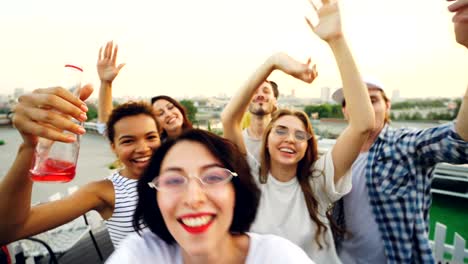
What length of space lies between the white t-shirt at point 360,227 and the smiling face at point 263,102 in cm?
137

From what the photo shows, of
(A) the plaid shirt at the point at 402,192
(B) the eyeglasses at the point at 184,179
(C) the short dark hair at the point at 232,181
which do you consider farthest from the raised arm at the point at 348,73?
(B) the eyeglasses at the point at 184,179

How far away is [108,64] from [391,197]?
2.31 meters

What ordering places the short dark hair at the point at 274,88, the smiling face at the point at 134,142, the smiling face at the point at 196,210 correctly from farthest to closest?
the short dark hair at the point at 274,88 → the smiling face at the point at 134,142 → the smiling face at the point at 196,210

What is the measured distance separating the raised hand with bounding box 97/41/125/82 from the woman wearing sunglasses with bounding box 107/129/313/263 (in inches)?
58.5

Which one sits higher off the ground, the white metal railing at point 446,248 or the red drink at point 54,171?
the red drink at point 54,171

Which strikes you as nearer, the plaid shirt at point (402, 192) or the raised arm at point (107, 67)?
the plaid shirt at point (402, 192)

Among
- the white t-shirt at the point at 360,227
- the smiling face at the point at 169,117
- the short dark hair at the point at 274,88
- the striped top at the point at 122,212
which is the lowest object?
the white t-shirt at the point at 360,227

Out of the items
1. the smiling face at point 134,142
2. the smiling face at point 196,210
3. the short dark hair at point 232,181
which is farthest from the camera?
the smiling face at point 134,142

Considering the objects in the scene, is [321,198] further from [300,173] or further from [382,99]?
[382,99]

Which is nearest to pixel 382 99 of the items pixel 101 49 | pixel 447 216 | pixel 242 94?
pixel 242 94

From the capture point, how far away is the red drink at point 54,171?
3.42 feet

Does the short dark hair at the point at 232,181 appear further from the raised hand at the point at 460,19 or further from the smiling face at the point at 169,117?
the smiling face at the point at 169,117

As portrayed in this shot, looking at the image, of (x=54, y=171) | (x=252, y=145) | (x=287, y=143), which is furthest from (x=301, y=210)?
(x=252, y=145)

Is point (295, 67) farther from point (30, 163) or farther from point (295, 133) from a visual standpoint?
point (30, 163)
